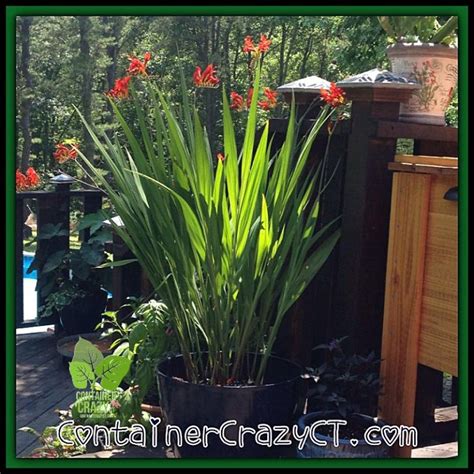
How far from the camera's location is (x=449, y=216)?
2.53 meters

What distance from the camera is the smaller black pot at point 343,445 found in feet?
8.14

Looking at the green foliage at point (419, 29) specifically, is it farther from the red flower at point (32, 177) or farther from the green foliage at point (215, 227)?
the red flower at point (32, 177)

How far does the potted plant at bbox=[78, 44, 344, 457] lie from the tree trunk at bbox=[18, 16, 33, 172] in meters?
0.22

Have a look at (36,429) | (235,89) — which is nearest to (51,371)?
(36,429)

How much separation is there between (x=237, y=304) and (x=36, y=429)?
804 millimetres

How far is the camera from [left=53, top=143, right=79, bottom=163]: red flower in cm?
273

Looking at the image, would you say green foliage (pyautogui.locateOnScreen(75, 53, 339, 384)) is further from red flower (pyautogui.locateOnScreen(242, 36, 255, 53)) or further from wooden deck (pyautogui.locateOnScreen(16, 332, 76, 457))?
wooden deck (pyautogui.locateOnScreen(16, 332, 76, 457))

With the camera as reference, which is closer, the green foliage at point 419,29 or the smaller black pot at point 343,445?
the smaller black pot at point 343,445

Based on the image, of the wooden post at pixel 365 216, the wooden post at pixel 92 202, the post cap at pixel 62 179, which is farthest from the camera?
the wooden post at pixel 92 202

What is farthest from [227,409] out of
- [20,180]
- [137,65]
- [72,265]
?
[72,265]

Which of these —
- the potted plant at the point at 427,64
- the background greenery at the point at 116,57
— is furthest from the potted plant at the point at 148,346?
the potted plant at the point at 427,64

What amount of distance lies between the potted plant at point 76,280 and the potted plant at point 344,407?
1.13m

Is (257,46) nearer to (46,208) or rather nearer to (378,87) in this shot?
(378,87)

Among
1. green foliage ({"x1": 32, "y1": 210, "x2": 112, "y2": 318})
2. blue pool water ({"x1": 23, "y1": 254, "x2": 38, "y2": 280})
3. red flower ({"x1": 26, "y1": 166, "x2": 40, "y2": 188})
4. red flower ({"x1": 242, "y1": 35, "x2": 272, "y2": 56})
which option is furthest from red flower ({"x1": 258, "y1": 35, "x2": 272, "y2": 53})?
blue pool water ({"x1": 23, "y1": 254, "x2": 38, "y2": 280})
